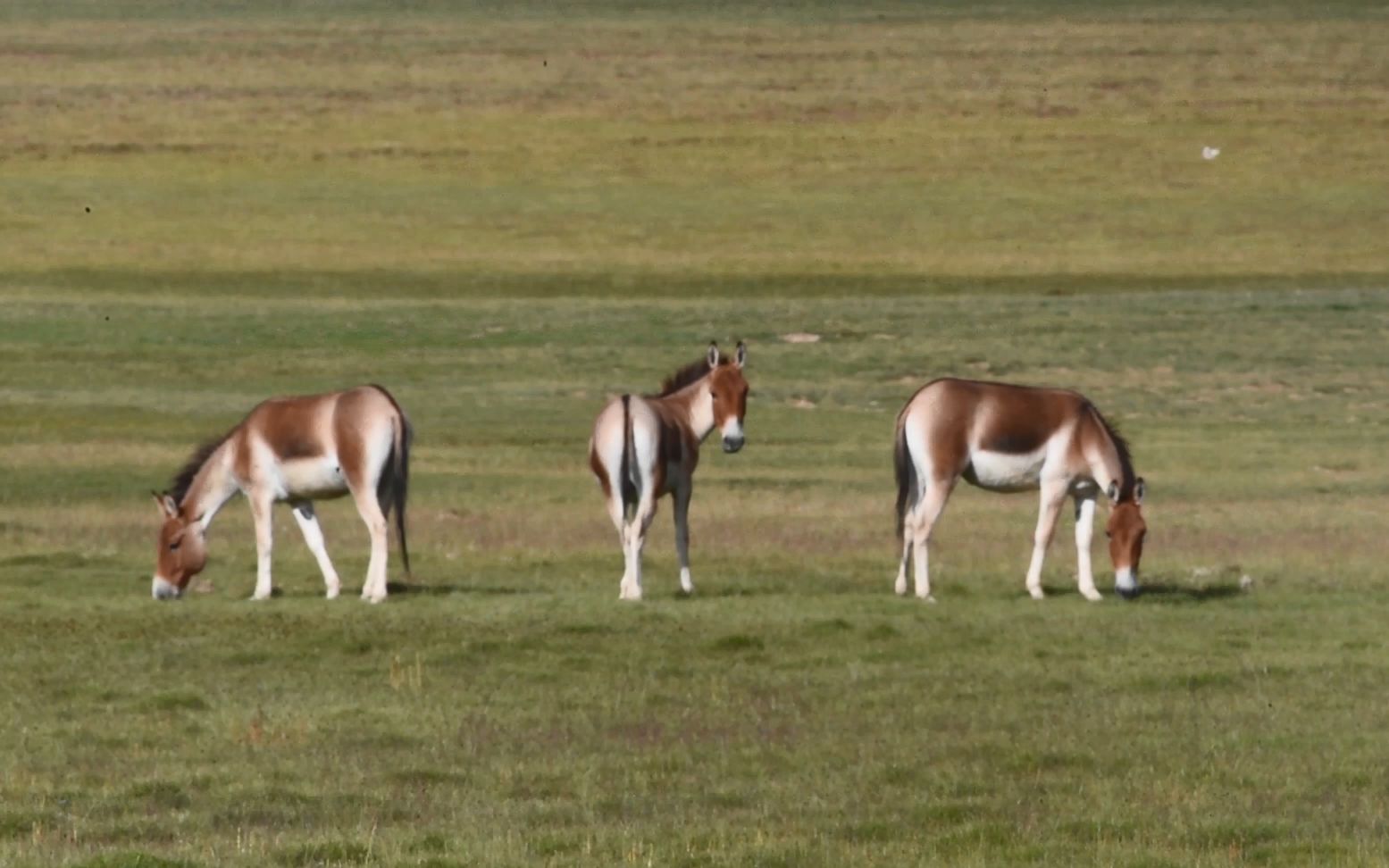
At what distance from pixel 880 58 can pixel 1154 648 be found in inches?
3006

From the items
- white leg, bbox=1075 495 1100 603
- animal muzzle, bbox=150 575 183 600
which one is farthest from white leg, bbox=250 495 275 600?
white leg, bbox=1075 495 1100 603

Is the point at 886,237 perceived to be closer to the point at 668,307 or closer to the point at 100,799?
the point at 668,307

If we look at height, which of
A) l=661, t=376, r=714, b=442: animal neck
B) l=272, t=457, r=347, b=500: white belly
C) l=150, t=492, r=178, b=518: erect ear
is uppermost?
l=661, t=376, r=714, b=442: animal neck

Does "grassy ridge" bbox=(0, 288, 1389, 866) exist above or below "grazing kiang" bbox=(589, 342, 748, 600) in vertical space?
below

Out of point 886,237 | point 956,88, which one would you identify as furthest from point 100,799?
point 956,88

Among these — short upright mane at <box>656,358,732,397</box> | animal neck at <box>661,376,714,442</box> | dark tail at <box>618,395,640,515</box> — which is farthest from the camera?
short upright mane at <box>656,358,732,397</box>

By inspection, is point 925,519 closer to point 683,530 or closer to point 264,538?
point 683,530

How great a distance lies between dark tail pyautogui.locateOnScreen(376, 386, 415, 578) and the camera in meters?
17.9

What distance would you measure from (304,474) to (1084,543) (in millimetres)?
5787

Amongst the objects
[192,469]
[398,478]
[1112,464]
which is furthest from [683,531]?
[192,469]

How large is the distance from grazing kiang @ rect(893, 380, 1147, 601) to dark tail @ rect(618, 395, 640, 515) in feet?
6.57

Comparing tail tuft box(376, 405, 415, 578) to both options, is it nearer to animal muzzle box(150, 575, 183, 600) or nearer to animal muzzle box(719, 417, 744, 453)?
animal muzzle box(150, 575, 183, 600)

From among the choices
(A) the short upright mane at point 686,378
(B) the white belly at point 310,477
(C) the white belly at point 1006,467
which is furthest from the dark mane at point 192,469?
(C) the white belly at point 1006,467

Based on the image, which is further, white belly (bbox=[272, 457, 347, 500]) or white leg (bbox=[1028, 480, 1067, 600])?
white leg (bbox=[1028, 480, 1067, 600])
